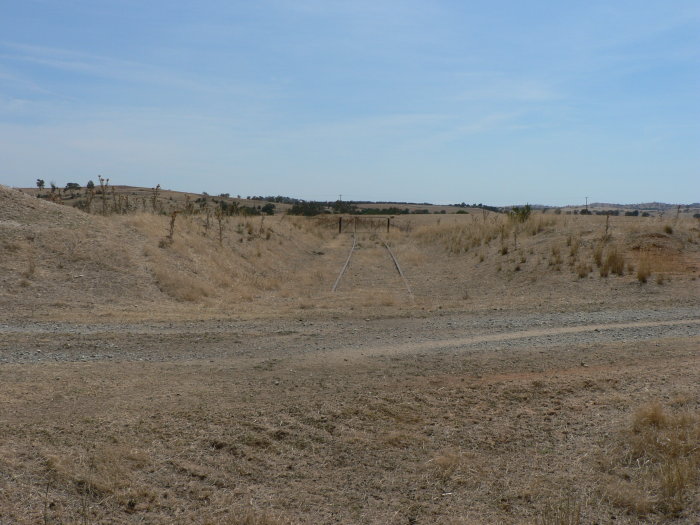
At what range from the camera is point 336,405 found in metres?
7.14

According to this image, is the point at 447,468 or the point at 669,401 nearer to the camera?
the point at 447,468

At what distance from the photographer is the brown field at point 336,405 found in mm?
5363

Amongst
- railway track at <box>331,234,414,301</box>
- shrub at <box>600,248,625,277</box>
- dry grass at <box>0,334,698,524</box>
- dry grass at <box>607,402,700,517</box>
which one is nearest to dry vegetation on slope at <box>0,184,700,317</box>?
shrub at <box>600,248,625,277</box>

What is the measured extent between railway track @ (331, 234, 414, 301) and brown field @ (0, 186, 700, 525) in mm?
5445

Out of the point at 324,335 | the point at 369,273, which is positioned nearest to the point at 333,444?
the point at 324,335

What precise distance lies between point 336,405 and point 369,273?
62.7 ft

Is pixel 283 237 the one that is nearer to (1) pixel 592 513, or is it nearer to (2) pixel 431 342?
(2) pixel 431 342

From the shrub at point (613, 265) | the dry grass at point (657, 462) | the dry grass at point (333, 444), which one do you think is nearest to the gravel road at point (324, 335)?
the dry grass at point (333, 444)

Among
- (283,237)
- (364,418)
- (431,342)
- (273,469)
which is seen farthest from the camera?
(283,237)

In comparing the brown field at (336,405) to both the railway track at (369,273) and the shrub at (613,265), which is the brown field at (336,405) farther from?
the railway track at (369,273)

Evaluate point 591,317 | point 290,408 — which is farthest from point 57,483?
point 591,317

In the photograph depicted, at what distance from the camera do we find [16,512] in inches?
190

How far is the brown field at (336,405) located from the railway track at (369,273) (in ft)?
17.9

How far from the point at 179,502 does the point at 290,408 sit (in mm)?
1953
